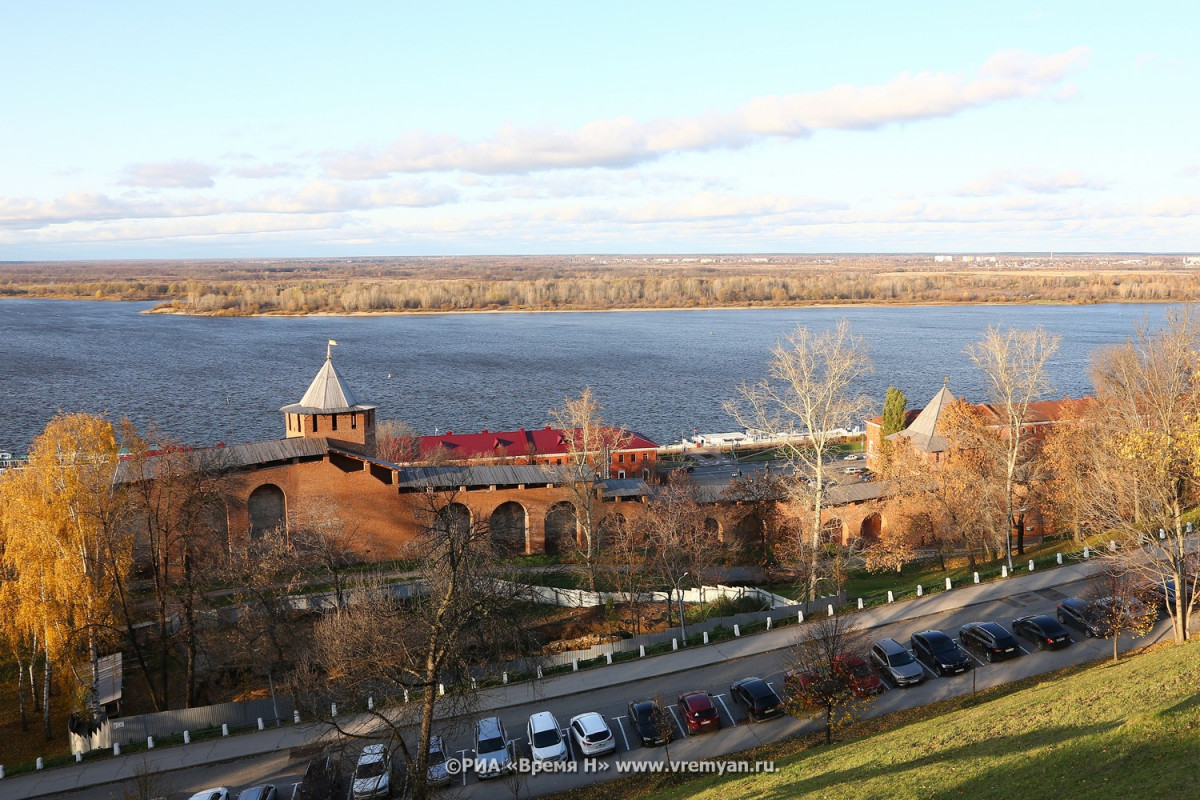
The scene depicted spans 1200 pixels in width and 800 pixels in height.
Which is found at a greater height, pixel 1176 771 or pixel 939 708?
pixel 1176 771

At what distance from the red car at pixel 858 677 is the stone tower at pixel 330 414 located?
21.1 metres

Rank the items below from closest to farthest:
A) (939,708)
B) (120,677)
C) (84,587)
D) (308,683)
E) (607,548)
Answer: (939,708) → (308,683) → (84,587) → (120,677) → (607,548)

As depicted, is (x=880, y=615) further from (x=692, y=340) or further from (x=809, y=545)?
(x=692, y=340)

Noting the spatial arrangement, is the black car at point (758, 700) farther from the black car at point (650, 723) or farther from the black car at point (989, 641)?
the black car at point (989, 641)

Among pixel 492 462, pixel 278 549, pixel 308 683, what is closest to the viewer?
pixel 308 683

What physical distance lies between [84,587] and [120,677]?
3188 mm

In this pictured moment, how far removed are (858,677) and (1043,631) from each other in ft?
17.8

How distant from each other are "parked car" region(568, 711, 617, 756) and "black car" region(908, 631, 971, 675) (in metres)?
7.81

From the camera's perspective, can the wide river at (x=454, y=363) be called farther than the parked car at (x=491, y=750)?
Yes

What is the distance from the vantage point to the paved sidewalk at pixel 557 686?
18875 millimetres

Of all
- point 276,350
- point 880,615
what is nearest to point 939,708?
point 880,615

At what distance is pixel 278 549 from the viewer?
25.1 meters

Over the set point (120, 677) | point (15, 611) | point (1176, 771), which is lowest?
point (120, 677)

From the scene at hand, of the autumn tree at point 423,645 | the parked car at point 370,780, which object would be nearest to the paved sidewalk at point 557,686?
the autumn tree at point 423,645
